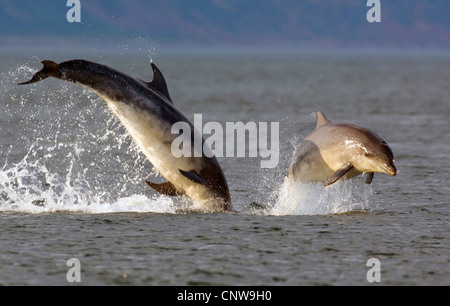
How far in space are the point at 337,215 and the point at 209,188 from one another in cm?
274

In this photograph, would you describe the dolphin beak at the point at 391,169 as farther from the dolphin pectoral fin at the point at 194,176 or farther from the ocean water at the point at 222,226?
the dolphin pectoral fin at the point at 194,176

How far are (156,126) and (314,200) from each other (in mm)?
4042

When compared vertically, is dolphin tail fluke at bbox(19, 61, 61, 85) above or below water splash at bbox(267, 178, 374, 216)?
above

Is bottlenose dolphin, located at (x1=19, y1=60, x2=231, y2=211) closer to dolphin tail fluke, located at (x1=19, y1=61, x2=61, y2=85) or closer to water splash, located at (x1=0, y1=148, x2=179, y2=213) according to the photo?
dolphin tail fluke, located at (x1=19, y1=61, x2=61, y2=85)

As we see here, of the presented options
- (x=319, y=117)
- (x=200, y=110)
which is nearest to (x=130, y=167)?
(x=319, y=117)

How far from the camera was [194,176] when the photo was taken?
56.7ft

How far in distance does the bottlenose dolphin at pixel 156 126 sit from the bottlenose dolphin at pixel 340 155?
2.00 m

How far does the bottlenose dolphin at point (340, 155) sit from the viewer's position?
57.5ft

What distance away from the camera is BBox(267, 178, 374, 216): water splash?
18.5 m

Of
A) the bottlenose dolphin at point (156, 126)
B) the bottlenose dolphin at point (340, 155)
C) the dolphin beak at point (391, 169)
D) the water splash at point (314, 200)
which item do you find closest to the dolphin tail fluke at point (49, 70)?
the bottlenose dolphin at point (156, 126)

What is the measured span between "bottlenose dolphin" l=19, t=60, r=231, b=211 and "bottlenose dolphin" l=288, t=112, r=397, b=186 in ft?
6.55

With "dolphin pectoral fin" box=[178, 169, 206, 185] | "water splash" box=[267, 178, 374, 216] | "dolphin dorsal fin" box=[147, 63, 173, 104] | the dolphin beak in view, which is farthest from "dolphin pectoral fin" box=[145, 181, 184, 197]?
the dolphin beak
